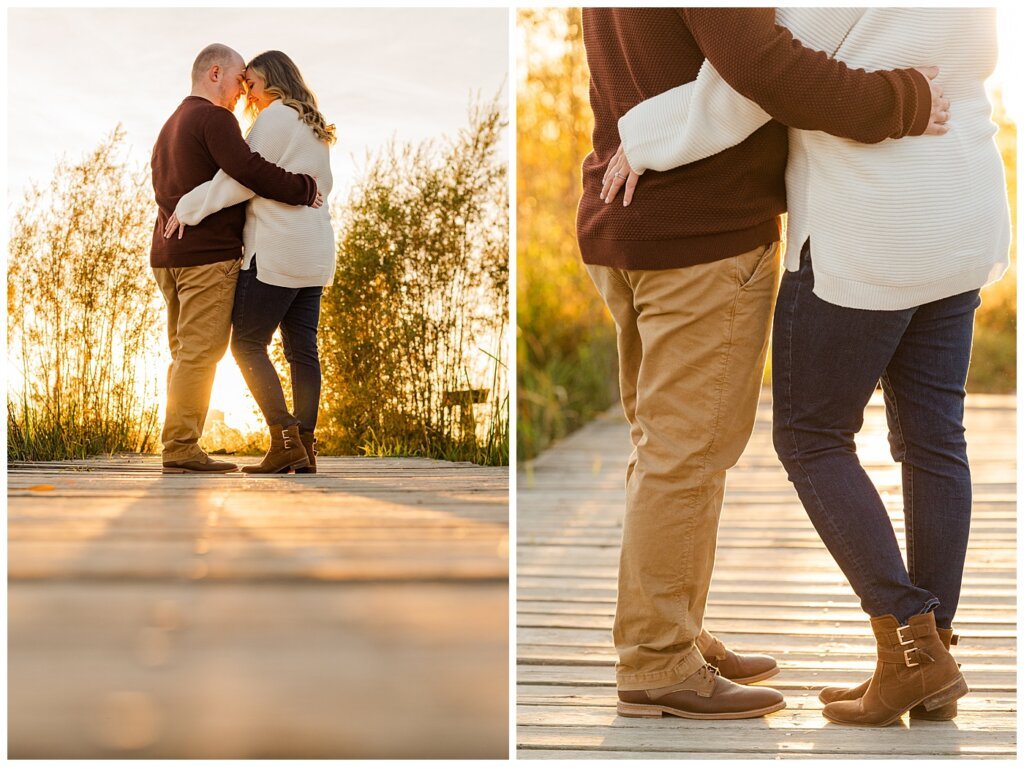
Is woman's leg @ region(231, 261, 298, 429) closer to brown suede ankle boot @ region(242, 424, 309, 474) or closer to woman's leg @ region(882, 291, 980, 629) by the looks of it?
brown suede ankle boot @ region(242, 424, 309, 474)

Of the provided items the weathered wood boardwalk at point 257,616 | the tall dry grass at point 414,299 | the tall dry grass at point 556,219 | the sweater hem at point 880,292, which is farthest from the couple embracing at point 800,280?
the tall dry grass at point 556,219

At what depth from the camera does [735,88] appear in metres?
1.44

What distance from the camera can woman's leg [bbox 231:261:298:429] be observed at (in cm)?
147

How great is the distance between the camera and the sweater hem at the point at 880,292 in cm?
149

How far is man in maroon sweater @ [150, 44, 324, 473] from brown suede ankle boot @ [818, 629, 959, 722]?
0.92 metres

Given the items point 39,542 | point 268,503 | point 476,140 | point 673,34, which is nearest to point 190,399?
point 268,503

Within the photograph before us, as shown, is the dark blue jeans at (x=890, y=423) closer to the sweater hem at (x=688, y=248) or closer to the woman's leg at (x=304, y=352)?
the sweater hem at (x=688, y=248)

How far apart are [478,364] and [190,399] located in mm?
377

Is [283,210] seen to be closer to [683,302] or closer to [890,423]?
[683,302]

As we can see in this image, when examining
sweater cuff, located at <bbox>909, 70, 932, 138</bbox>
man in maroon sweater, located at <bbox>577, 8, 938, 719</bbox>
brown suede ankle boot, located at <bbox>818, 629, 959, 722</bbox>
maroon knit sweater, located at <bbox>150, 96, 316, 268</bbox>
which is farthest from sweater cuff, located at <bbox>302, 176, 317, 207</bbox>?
brown suede ankle boot, located at <bbox>818, 629, 959, 722</bbox>

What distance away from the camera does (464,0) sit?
1529 millimetres

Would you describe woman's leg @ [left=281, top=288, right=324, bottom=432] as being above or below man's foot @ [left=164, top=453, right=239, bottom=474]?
above

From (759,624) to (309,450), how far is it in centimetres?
101

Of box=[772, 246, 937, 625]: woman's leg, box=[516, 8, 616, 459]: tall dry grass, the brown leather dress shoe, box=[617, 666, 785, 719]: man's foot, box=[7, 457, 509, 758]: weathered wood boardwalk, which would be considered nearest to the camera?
box=[7, 457, 509, 758]: weathered wood boardwalk
